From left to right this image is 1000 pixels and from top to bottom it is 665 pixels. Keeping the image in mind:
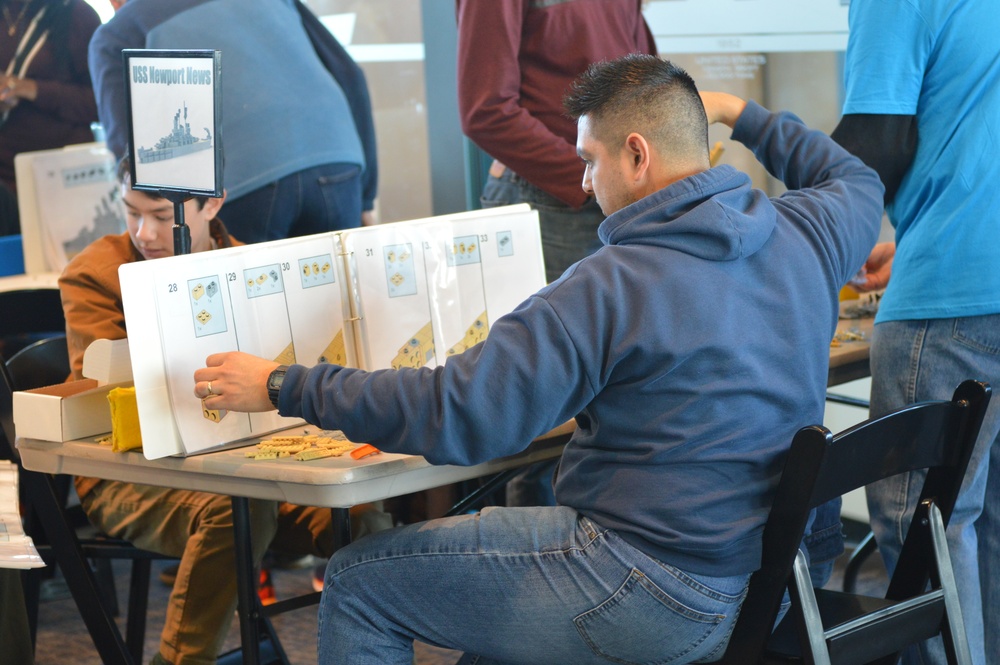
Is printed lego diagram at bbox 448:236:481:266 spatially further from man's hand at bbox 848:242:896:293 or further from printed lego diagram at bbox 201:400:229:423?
man's hand at bbox 848:242:896:293

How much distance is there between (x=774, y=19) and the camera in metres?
3.31

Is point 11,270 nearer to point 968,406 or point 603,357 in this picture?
point 603,357

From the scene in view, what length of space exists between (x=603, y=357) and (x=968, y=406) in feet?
1.72

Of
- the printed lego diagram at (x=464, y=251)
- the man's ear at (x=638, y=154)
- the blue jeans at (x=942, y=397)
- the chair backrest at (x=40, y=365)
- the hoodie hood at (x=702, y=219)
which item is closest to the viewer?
the hoodie hood at (x=702, y=219)

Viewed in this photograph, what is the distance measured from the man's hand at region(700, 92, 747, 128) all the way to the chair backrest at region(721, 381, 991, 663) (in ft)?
2.28

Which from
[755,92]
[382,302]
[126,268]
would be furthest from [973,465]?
[755,92]

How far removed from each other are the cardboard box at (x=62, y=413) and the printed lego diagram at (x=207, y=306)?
260mm

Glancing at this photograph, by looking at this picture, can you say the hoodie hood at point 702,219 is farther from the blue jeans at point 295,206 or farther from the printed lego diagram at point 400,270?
the blue jeans at point 295,206

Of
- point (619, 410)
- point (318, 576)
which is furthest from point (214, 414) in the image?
point (318, 576)

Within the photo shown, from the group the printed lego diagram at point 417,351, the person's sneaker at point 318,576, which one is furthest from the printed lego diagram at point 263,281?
the person's sneaker at point 318,576

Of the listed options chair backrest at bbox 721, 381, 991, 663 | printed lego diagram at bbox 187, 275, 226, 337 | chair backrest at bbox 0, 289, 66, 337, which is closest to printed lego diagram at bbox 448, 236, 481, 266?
printed lego diagram at bbox 187, 275, 226, 337

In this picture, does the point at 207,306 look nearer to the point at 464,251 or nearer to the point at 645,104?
the point at 464,251

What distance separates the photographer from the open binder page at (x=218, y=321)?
1622mm

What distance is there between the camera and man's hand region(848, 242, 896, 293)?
241cm
